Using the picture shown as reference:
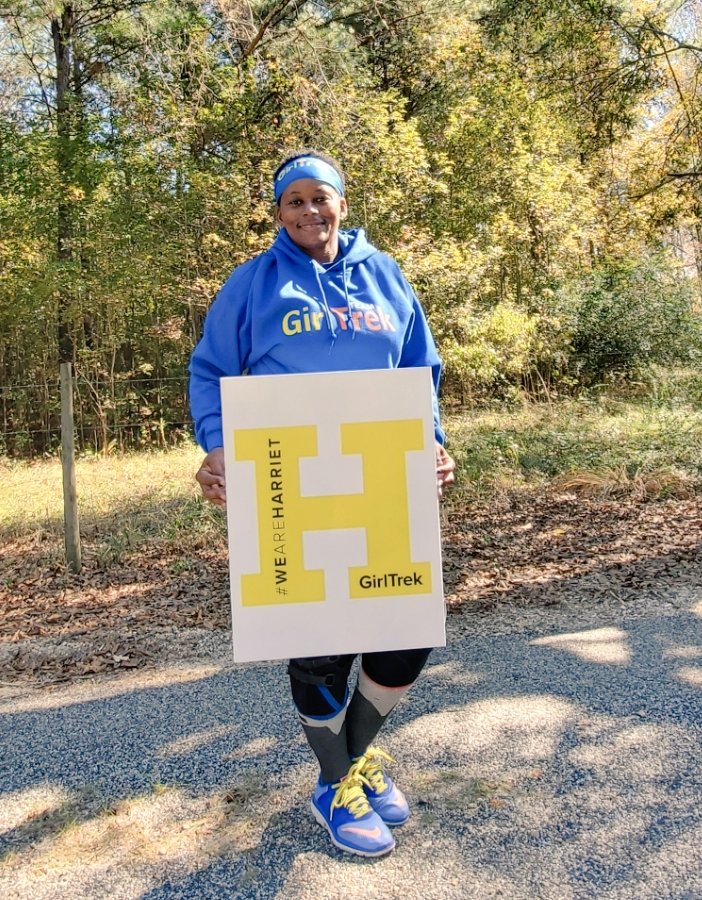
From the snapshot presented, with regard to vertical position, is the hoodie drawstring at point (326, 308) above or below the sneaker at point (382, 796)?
above

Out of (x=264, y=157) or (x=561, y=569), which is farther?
Result: (x=264, y=157)

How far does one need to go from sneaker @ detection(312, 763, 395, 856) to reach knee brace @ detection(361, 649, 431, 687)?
1.02 feet

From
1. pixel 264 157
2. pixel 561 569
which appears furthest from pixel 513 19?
pixel 561 569

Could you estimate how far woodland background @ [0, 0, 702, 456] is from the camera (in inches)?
339

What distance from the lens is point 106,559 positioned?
596cm

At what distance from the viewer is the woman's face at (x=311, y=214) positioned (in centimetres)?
217

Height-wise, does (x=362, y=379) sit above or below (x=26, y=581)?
above

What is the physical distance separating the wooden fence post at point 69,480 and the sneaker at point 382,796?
3887 mm

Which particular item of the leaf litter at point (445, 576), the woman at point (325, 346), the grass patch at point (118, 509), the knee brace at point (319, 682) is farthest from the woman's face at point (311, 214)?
the grass patch at point (118, 509)

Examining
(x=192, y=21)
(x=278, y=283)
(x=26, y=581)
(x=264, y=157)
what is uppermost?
(x=192, y=21)

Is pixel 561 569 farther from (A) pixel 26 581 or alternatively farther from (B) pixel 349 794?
(A) pixel 26 581

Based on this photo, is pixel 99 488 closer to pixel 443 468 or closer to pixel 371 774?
pixel 371 774

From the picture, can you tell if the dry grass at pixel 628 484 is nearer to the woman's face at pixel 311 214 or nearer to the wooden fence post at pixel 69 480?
the wooden fence post at pixel 69 480

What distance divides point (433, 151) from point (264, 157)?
4771 mm
